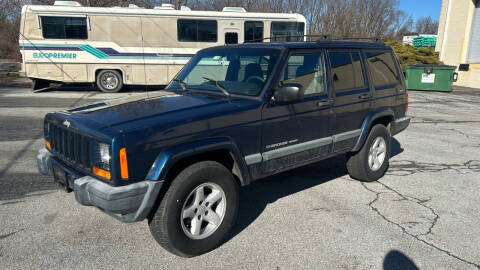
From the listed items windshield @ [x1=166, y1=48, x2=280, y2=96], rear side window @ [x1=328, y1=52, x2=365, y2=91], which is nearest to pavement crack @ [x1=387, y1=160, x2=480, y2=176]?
rear side window @ [x1=328, y1=52, x2=365, y2=91]

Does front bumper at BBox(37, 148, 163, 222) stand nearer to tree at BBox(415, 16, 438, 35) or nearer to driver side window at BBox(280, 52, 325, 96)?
driver side window at BBox(280, 52, 325, 96)

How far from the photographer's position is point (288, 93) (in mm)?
3561

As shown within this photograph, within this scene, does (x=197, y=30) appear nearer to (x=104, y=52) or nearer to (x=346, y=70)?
(x=104, y=52)

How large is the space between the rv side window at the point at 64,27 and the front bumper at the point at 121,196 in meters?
12.6

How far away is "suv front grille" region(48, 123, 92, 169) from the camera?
10.1 ft

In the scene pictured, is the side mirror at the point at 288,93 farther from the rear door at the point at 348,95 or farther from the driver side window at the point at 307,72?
the rear door at the point at 348,95

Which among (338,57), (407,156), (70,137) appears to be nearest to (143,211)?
(70,137)

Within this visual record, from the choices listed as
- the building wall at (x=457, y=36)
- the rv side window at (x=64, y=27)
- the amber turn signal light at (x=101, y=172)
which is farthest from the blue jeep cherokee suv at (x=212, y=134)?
the building wall at (x=457, y=36)

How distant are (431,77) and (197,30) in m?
11.4

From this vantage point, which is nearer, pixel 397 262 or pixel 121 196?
pixel 121 196

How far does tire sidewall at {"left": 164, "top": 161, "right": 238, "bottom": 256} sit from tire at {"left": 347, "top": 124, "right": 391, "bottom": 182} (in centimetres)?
233

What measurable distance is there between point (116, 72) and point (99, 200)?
1275 centimetres

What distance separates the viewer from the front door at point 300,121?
12.2 feet

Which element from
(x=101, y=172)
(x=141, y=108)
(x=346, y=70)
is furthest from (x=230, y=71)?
(x=101, y=172)
